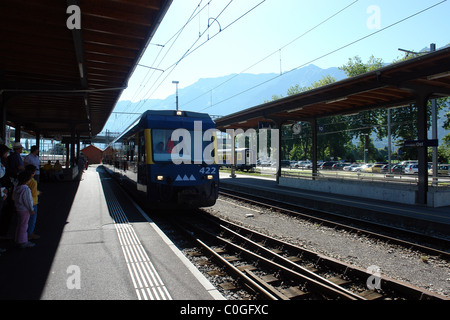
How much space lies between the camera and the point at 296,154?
3034 inches

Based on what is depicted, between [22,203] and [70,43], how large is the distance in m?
4.31

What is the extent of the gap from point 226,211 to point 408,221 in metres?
5.82

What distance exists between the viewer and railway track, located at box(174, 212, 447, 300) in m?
4.31

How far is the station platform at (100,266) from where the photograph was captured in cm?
382

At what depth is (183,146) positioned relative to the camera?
359 inches

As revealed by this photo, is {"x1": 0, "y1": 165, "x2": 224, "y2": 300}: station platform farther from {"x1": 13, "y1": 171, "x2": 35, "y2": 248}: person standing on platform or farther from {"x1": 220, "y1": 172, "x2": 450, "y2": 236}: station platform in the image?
{"x1": 220, "y1": 172, "x2": 450, "y2": 236}: station platform

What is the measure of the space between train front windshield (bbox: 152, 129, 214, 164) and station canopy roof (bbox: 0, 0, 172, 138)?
7.65 ft

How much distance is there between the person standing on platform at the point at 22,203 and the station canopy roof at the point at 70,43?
127 inches

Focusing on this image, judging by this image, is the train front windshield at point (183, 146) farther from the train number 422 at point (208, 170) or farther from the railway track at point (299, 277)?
the railway track at point (299, 277)

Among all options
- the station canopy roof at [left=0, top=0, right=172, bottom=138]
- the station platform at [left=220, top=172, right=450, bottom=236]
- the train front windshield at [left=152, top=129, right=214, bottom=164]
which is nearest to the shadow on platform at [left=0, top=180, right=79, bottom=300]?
the train front windshield at [left=152, top=129, right=214, bottom=164]

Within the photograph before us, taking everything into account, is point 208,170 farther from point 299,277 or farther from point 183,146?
point 299,277

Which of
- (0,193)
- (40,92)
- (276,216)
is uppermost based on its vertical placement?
(40,92)

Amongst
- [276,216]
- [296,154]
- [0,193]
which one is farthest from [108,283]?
[296,154]
